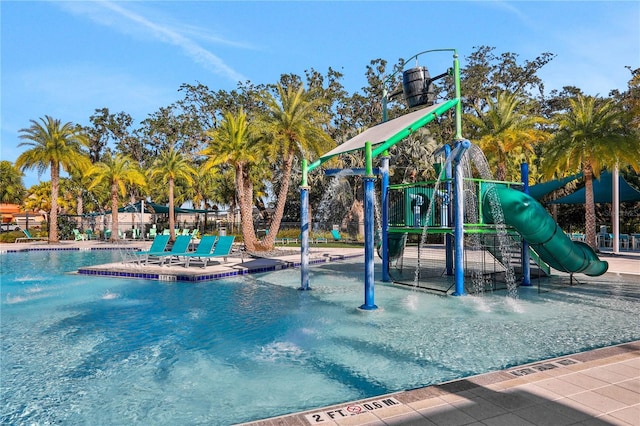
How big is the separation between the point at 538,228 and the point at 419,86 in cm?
476

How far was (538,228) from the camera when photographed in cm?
1062

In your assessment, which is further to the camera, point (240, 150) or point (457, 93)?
point (240, 150)

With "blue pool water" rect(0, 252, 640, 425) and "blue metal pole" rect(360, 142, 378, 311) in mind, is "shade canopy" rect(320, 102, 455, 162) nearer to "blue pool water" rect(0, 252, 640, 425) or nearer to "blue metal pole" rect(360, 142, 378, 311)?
"blue metal pole" rect(360, 142, 378, 311)

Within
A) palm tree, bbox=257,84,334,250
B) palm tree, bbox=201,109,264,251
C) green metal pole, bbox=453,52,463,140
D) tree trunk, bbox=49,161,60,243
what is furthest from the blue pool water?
tree trunk, bbox=49,161,60,243

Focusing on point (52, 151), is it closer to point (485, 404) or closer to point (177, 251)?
point (177, 251)

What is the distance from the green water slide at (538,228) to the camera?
34.7 ft

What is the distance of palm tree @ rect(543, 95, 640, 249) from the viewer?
63.9 feet

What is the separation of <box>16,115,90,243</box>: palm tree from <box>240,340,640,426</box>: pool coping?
119 feet

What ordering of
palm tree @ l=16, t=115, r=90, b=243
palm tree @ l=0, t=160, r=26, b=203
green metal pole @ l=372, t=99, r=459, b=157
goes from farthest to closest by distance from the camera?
palm tree @ l=0, t=160, r=26, b=203 < palm tree @ l=16, t=115, r=90, b=243 < green metal pole @ l=372, t=99, r=459, b=157

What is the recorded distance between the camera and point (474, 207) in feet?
37.2

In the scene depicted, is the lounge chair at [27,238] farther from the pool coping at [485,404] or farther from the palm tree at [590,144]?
the pool coping at [485,404]

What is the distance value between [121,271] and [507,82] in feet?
138

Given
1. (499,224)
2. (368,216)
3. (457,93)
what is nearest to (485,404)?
(368,216)

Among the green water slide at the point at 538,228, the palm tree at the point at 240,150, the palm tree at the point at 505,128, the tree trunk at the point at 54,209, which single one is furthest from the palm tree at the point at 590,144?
the tree trunk at the point at 54,209
